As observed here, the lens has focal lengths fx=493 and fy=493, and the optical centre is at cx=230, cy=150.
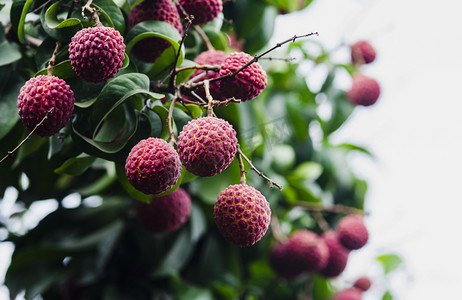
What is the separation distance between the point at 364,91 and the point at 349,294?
742 millimetres

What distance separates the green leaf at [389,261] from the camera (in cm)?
209

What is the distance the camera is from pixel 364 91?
5.95ft

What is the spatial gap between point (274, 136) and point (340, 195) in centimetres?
37

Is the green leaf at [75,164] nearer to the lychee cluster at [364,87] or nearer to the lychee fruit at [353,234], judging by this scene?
the lychee fruit at [353,234]

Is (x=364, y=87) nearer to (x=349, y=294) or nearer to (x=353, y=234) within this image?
(x=353, y=234)

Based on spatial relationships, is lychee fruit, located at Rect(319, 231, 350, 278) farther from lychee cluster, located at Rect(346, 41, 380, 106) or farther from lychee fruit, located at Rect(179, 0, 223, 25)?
lychee fruit, located at Rect(179, 0, 223, 25)

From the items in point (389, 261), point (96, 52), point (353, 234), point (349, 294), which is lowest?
point (389, 261)

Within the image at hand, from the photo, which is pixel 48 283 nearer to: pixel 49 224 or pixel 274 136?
pixel 49 224

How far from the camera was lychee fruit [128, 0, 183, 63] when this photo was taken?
2.72ft

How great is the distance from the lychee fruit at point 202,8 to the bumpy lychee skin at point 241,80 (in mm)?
147

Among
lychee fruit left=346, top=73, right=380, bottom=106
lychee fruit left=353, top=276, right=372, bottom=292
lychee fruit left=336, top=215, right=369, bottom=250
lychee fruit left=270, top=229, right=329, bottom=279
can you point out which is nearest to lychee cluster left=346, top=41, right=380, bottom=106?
lychee fruit left=346, top=73, right=380, bottom=106

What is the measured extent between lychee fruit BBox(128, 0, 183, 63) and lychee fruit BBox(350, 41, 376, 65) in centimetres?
126

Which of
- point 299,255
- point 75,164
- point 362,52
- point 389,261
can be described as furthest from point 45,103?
point 389,261

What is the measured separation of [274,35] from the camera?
1.49m
